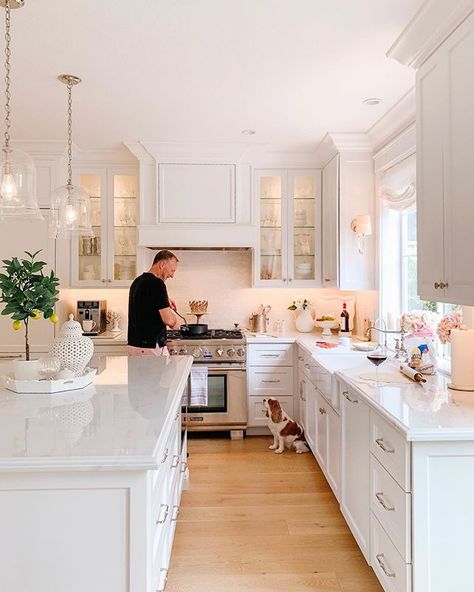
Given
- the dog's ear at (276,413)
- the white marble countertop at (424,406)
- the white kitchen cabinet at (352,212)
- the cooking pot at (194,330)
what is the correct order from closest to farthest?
the white marble countertop at (424,406), the dog's ear at (276,413), the white kitchen cabinet at (352,212), the cooking pot at (194,330)

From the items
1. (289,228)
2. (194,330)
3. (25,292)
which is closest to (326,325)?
(289,228)

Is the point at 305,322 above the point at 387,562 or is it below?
above

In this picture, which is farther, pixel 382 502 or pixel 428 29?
pixel 428 29

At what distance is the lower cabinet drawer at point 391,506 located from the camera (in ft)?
5.74

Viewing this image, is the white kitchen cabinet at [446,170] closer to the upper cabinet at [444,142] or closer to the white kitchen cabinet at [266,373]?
the upper cabinet at [444,142]

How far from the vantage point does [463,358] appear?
2.27 meters

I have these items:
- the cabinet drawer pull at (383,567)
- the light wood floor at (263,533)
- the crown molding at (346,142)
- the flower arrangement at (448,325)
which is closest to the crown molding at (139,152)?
the crown molding at (346,142)

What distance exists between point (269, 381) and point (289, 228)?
1486 millimetres

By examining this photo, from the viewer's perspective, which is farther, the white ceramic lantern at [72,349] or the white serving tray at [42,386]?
the white ceramic lantern at [72,349]

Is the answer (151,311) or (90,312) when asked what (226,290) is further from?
(151,311)

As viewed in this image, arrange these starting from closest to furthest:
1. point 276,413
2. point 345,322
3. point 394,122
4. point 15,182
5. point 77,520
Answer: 1. point 77,520
2. point 15,182
3. point 394,122
4. point 276,413
5. point 345,322

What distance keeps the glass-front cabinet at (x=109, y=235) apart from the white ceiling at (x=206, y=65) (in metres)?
0.64

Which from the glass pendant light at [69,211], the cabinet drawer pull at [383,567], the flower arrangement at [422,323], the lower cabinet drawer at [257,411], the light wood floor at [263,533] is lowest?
the light wood floor at [263,533]

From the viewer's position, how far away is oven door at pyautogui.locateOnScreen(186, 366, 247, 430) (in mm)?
4285
